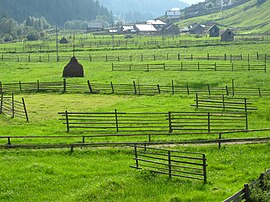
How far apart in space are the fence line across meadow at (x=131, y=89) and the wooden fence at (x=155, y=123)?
1072cm

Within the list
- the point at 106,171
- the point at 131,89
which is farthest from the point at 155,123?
the point at 131,89

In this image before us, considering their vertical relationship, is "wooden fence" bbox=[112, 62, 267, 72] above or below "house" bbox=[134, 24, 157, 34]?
below

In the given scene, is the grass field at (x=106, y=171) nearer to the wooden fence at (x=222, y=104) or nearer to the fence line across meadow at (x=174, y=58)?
the wooden fence at (x=222, y=104)

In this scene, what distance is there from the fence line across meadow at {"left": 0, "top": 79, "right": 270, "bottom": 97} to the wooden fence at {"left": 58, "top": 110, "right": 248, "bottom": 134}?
35.2ft

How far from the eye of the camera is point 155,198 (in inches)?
736

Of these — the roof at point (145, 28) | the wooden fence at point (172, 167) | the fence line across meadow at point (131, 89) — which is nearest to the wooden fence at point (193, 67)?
the fence line across meadow at point (131, 89)

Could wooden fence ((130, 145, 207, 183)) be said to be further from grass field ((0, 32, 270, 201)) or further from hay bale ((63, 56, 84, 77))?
hay bale ((63, 56, 84, 77))

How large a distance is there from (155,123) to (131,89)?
55.3 feet

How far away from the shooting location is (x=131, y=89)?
46.1 metres

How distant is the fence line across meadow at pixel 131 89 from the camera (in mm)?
42594

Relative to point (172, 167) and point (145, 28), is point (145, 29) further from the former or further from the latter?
point (172, 167)

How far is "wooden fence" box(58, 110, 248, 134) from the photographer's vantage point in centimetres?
2873

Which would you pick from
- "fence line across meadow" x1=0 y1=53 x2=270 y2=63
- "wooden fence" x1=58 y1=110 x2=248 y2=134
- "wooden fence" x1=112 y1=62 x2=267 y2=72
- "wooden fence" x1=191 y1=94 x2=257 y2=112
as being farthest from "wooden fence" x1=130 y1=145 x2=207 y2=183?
"fence line across meadow" x1=0 y1=53 x2=270 y2=63

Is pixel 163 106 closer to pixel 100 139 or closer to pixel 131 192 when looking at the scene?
pixel 100 139
